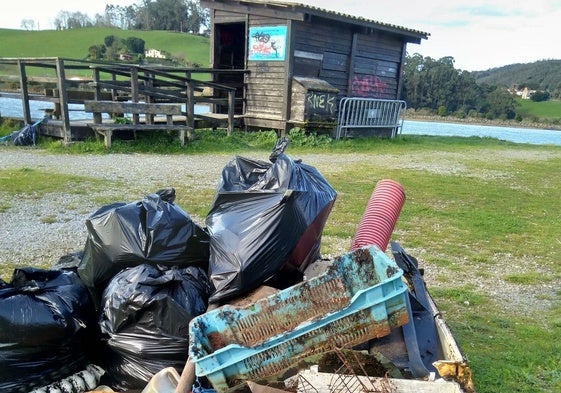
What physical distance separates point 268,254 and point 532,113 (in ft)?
220

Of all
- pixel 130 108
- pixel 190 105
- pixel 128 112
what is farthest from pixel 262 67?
Answer: pixel 128 112

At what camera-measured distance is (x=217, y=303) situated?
221 cm

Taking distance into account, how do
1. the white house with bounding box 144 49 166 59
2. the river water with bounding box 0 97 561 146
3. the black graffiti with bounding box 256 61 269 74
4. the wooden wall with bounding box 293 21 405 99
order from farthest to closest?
the white house with bounding box 144 49 166 59
the river water with bounding box 0 97 561 146
the black graffiti with bounding box 256 61 269 74
the wooden wall with bounding box 293 21 405 99

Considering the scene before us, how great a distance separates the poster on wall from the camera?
1200 cm

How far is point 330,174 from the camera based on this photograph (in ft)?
26.9

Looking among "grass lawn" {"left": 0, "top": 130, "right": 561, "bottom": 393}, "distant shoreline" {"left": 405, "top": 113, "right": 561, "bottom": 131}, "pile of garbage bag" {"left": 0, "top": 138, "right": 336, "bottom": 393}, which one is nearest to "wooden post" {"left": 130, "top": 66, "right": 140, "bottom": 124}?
"grass lawn" {"left": 0, "top": 130, "right": 561, "bottom": 393}

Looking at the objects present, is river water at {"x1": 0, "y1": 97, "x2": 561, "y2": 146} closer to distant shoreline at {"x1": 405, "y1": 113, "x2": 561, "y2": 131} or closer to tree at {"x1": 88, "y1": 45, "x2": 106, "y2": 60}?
distant shoreline at {"x1": 405, "y1": 113, "x2": 561, "y2": 131}

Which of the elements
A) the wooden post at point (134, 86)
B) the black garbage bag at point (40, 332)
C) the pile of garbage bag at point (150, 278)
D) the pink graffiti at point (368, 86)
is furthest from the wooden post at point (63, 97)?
the pink graffiti at point (368, 86)

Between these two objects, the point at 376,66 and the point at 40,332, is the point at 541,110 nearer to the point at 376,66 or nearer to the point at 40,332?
the point at 376,66

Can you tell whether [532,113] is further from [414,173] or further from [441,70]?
[414,173]

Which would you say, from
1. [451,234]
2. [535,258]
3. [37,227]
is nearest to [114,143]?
[37,227]

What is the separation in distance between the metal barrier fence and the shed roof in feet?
6.99

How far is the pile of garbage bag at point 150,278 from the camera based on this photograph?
2.03m

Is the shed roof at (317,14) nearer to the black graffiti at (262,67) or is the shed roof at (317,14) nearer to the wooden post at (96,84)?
the black graffiti at (262,67)
